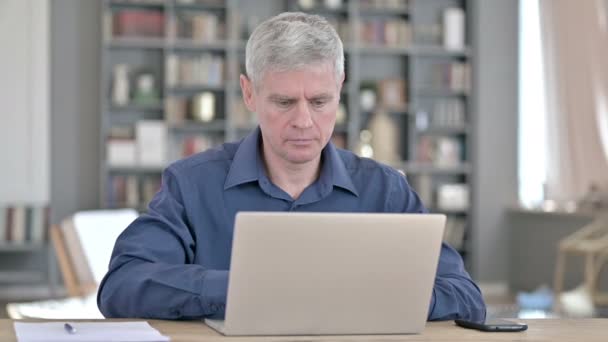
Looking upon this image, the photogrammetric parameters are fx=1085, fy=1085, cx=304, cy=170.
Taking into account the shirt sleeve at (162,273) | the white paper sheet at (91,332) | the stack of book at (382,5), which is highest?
the stack of book at (382,5)

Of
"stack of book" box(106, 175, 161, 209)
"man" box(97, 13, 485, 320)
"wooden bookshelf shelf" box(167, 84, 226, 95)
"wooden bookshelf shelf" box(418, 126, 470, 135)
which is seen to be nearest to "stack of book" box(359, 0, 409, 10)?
"wooden bookshelf shelf" box(418, 126, 470, 135)

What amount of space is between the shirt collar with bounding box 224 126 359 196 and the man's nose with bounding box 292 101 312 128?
21cm

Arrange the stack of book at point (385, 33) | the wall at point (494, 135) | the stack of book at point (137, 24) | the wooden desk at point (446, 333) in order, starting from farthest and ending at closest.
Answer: the wall at point (494, 135) < the stack of book at point (385, 33) < the stack of book at point (137, 24) < the wooden desk at point (446, 333)

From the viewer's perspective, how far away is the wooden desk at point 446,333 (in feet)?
6.19

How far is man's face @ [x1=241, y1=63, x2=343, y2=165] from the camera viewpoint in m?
2.27

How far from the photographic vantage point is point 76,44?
9375 mm

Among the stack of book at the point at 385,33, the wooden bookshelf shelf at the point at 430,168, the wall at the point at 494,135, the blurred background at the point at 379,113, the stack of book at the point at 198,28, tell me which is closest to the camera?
the blurred background at the point at 379,113

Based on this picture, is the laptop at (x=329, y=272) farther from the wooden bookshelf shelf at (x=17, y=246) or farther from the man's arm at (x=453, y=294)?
the wooden bookshelf shelf at (x=17, y=246)

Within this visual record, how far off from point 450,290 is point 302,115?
482mm

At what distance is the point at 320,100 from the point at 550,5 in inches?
300

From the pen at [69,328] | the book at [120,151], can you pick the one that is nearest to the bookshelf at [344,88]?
the book at [120,151]

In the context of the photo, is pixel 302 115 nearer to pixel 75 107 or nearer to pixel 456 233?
pixel 75 107

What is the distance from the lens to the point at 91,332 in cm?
186

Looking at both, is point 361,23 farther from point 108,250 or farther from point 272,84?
point 272,84
